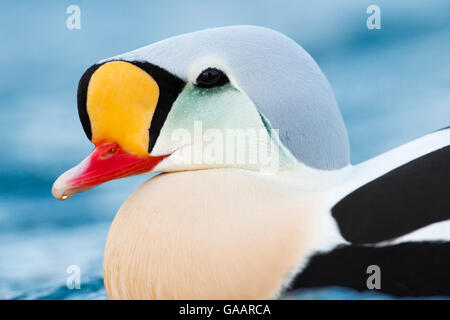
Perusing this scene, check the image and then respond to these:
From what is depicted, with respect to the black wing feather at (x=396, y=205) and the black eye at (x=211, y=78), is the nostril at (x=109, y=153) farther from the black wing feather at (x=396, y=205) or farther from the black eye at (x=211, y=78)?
Result: the black wing feather at (x=396, y=205)

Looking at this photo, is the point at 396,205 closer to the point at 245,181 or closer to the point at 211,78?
the point at 245,181

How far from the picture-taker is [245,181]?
3.27ft

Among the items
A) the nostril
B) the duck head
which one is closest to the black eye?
the duck head

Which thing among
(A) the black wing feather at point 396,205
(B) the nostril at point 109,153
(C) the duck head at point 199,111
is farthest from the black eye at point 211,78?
(A) the black wing feather at point 396,205

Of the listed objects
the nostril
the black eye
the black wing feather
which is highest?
the black eye

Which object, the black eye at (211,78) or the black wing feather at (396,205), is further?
the black eye at (211,78)

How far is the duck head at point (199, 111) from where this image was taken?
1.05 m

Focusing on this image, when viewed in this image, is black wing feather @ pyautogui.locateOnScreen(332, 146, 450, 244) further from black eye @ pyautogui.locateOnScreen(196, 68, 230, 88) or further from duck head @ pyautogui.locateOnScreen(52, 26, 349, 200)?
black eye @ pyautogui.locateOnScreen(196, 68, 230, 88)

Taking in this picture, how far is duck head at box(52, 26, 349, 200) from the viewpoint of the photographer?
105 centimetres

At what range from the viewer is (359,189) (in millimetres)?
934

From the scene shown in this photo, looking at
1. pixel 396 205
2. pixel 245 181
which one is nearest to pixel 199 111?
pixel 245 181
